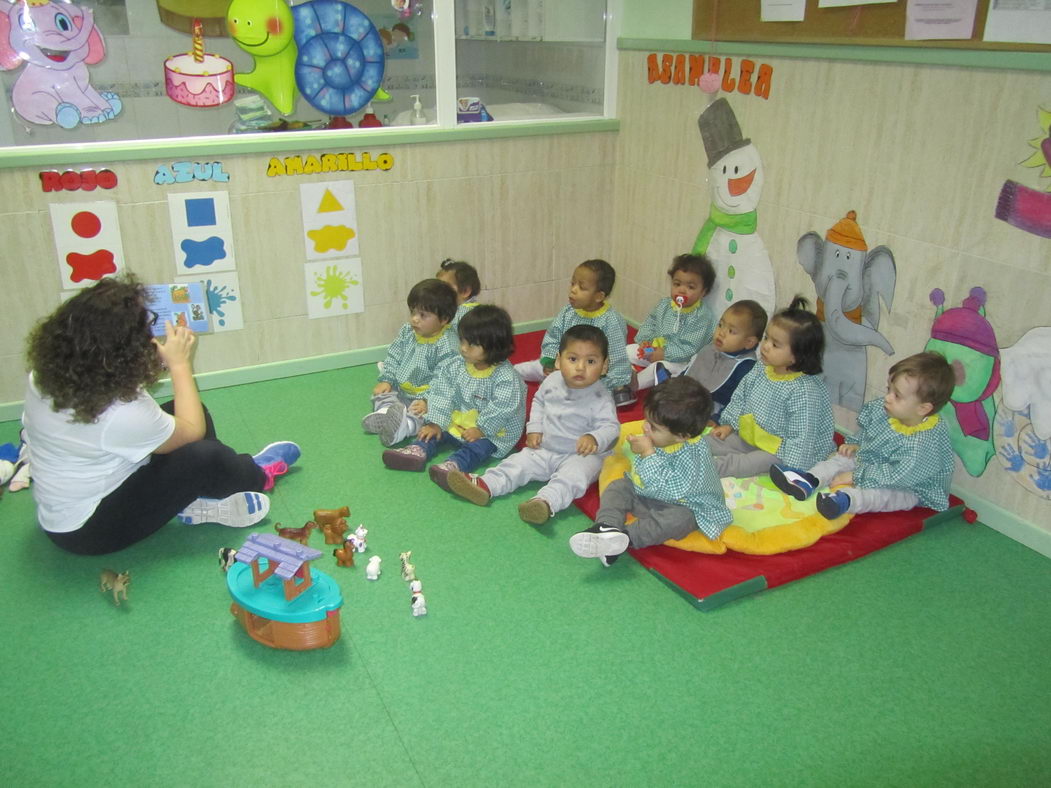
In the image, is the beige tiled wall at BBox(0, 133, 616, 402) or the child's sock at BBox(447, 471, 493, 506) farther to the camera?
the beige tiled wall at BBox(0, 133, 616, 402)

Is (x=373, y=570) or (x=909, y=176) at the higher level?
(x=909, y=176)

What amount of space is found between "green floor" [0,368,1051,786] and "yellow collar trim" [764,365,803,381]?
691 mm

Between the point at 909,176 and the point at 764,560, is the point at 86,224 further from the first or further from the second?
the point at 909,176

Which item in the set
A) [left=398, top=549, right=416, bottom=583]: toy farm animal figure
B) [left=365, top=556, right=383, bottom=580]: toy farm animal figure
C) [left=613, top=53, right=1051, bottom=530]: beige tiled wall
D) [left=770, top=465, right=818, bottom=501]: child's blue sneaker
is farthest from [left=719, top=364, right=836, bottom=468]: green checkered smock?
[left=365, top=556, right=383, bottom=580]: toy farm animal figure

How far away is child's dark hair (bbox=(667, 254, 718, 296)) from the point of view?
151 inches

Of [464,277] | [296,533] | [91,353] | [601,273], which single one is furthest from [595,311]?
[91,353]

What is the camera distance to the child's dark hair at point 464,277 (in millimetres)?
3771

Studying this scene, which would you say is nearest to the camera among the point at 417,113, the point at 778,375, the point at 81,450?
the point at 81,450

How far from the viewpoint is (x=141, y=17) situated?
3367 millimetres

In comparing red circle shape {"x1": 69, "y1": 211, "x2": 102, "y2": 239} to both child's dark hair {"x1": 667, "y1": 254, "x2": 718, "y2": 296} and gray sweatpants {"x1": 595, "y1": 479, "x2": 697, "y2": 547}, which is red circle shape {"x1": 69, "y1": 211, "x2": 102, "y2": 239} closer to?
gray sweatpants {"x1": 595, "y1": 479, "x2": 697, "y2": 547}

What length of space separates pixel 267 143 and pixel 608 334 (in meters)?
1.67

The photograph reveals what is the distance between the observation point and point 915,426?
9.20 feet

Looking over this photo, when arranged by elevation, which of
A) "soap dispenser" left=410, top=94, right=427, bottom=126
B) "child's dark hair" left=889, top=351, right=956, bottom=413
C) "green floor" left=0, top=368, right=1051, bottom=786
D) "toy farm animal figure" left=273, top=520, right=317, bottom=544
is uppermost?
"soap dispenser" left=410, top=94, right=427, bottom=126

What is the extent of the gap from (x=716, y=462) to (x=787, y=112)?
1463mm
